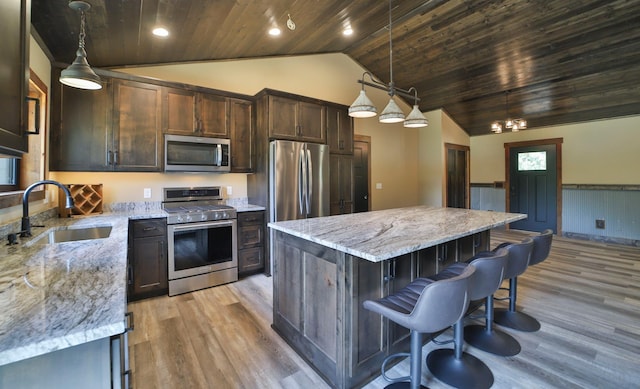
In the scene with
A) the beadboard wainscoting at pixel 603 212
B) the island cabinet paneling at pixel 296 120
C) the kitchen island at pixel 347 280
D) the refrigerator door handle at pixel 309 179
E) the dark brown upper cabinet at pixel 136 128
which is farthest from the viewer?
the beadboard wainscoting at pixel 603 212

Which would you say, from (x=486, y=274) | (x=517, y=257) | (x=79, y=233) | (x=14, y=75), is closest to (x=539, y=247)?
(x=517, y=257)

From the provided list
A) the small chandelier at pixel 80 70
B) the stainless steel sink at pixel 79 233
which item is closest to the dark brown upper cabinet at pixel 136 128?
the stainless steel sink at pixel 79 233

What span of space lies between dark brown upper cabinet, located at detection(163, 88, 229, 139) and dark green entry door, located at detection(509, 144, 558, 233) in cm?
658

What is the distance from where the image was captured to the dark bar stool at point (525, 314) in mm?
2469

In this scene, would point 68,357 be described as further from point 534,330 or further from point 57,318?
point 534,330

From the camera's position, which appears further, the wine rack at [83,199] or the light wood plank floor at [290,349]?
the wine rack at [83,199]

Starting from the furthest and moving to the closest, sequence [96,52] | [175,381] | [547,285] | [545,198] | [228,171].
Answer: [545,198]
[228,171]
[547,285]
[96,52]
[175,381]

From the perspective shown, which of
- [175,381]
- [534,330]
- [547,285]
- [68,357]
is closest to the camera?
[68,357]

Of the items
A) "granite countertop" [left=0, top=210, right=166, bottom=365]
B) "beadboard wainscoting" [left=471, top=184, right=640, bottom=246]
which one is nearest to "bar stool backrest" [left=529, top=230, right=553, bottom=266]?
"granite countertop" [left=0, top=210, right=166, bottom=365]

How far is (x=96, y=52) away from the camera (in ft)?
9.39

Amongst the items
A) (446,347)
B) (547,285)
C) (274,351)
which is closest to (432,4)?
(547,285)

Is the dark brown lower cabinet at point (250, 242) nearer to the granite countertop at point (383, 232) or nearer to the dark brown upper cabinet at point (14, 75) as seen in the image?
the granite countertop at point (383, 232)

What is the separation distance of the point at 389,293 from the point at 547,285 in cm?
280

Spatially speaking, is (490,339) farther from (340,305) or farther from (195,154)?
(195,154)
